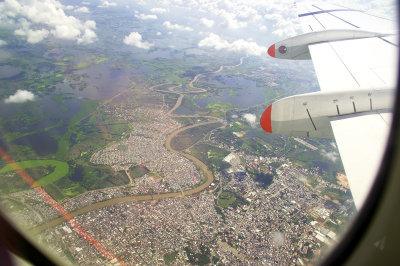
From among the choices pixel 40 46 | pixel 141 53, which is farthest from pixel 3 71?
pixel 141 53

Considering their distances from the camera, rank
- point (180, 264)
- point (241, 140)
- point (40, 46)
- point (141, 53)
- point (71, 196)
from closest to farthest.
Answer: point (180, 264), point (71, 196), point (241, 140), point (40, 46), point (141, 53)

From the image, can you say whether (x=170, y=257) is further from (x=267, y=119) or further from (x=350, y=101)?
(x=350, y=101)

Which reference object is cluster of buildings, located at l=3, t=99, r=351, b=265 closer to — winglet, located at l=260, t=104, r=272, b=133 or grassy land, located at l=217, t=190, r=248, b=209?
grassy land, located at l=217, t=190, r=248, b=209

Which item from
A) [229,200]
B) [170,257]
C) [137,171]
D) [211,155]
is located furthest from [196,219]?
[211,155]

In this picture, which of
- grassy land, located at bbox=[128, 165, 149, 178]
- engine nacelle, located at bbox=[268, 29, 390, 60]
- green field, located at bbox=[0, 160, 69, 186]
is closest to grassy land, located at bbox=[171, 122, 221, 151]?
grassy land, located at bbox=[128, 165, 149, 178]

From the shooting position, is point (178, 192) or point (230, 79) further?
point (230, 79)

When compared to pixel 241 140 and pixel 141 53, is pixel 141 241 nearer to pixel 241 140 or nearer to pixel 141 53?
pixel 241 140

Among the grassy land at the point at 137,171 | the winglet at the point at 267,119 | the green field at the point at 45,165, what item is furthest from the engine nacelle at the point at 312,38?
the green field at the point at 45,165
